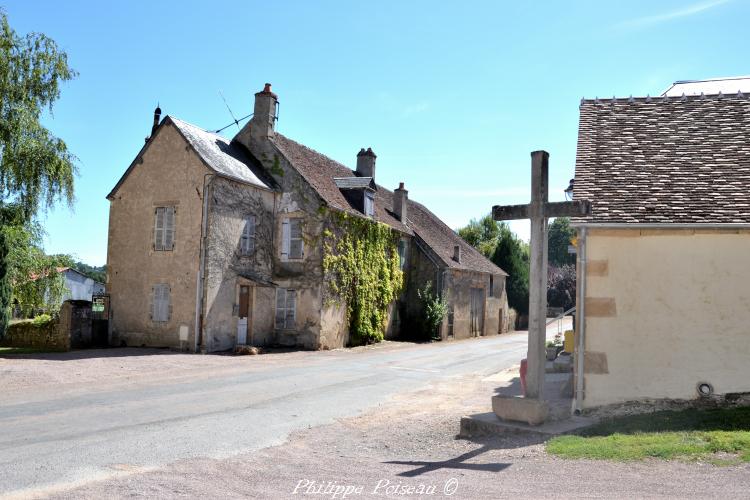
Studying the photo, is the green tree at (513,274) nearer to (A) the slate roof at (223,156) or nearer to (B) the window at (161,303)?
(A) the slate roof at (223,156)

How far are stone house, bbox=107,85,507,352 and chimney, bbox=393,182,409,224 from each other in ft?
17.4

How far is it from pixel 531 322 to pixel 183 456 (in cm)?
480

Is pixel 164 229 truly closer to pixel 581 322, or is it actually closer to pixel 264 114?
pixel 264 114

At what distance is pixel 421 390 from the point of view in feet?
42.9

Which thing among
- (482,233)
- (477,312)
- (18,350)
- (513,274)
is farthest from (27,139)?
(482,233)

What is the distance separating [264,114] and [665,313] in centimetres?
1865

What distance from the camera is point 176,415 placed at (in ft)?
31.1

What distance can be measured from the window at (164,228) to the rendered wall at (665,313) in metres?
15.9

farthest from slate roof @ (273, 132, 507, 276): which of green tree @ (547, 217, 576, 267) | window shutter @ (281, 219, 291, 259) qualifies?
green tree @ (547, 217, 576, 267)

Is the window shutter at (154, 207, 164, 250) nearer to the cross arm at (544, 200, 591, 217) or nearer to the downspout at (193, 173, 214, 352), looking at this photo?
the downspout at (193, 173, 214, 352)

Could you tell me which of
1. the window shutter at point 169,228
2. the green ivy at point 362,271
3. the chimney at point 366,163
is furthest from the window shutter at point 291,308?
the chimney at point 366,163

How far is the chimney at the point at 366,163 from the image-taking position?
106ft

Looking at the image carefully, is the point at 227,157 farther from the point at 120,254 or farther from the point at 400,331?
the point at 400,331

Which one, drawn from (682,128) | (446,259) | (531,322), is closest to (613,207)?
(531,322)
